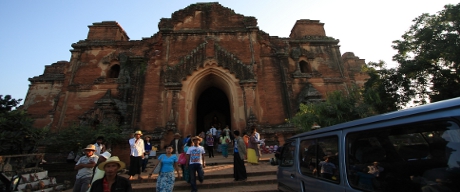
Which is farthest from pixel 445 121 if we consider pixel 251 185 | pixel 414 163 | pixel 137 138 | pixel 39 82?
pixel 39 82

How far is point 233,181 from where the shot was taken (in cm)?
748

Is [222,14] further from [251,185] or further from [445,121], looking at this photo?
[445,121]

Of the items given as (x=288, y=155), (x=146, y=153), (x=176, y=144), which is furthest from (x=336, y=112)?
(x=146, y=153)

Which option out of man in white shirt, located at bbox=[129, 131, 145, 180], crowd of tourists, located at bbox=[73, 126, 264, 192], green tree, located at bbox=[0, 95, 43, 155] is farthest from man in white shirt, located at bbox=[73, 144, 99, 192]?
green tree, located at bbox=[0, 95, 43, 155]

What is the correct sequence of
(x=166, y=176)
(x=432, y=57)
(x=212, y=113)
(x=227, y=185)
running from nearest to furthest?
(x=166, y=176) < (x=227, y=185) < (x=432, y=57) < (x=212, y=113)

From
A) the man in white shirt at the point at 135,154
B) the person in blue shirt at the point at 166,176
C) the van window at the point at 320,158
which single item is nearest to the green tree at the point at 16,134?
the man in white shirt at the point at 135,154

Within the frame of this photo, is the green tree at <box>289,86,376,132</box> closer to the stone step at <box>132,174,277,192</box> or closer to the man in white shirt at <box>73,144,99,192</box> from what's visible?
the stone step at <box>132,174,277,192</box>

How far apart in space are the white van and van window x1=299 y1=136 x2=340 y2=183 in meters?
0.01

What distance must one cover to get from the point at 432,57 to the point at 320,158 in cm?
1634

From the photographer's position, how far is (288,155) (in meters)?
4.93

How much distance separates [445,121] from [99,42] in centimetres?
2244

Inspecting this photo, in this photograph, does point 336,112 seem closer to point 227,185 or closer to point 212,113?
point 227,185

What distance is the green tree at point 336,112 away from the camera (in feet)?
37.3

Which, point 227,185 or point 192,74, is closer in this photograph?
point 227,185
